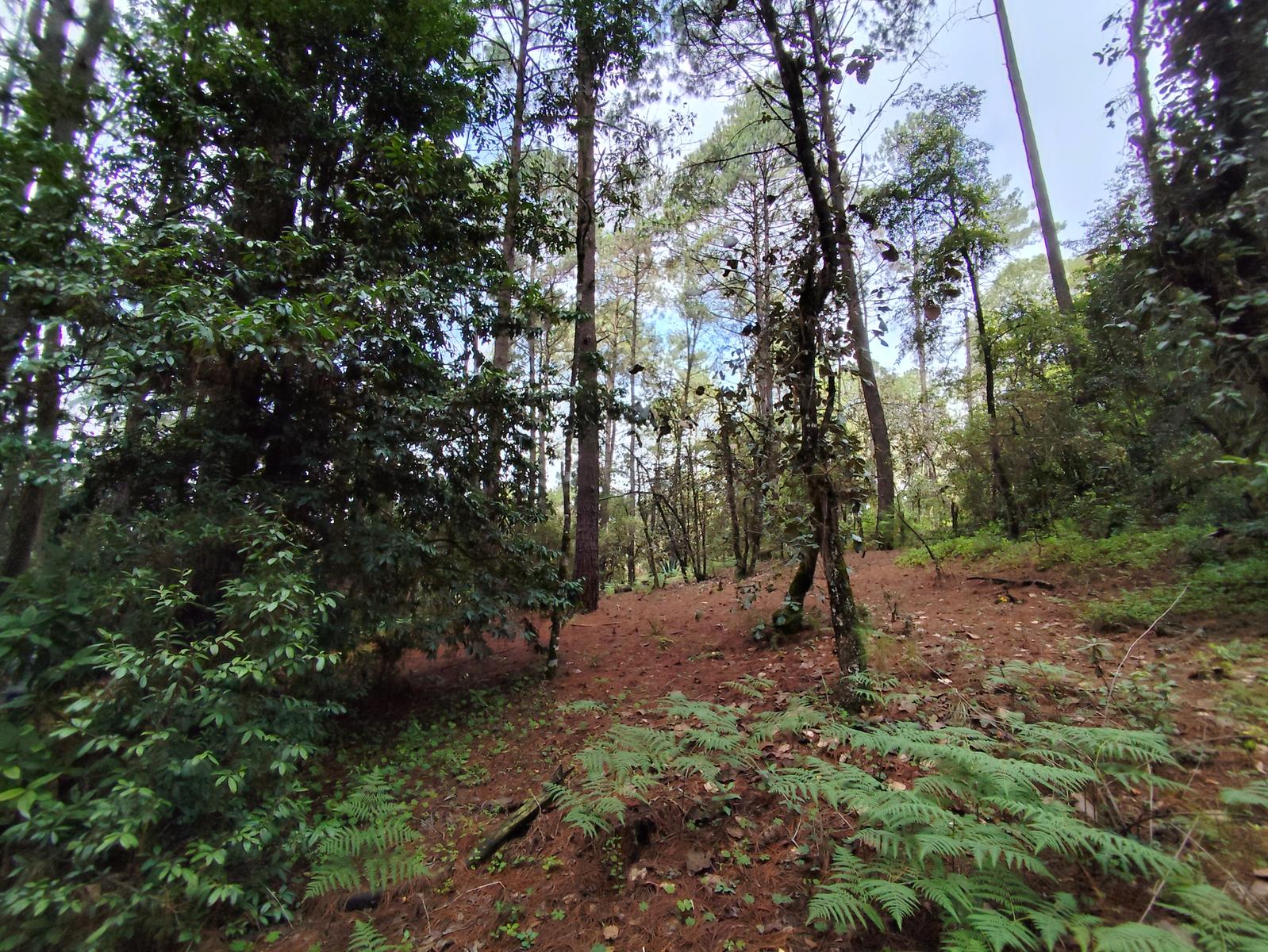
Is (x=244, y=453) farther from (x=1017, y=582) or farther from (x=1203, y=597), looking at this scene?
(x=1017, y=582)

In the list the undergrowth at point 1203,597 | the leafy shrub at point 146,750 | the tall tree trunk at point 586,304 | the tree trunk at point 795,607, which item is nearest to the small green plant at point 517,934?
Result: the leafy shrub at point 146,750

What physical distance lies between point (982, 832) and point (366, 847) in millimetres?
3275

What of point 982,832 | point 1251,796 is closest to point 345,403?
point 982,832

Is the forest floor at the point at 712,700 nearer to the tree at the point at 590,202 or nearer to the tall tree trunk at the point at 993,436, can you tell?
the tree at the point at 590,202

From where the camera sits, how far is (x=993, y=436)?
8891 mm

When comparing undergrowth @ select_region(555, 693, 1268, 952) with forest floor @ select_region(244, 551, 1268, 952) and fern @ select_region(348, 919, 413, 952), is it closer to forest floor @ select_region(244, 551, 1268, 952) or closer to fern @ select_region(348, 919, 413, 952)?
forest floor @ select_region(244, 551, 1268, 952)

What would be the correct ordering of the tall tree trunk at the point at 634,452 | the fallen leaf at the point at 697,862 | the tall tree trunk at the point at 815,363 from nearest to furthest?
the fallen leaf at the point at 697,862
the tall tree trunk at the point at 815,363
the tall tree trunk at the point at 634,452

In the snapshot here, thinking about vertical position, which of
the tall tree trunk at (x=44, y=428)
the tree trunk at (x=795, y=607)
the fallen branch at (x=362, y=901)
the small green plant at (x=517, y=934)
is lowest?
the fallen branch at (x=362, y=901)

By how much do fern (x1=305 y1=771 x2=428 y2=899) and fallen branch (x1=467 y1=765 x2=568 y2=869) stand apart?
31 cm

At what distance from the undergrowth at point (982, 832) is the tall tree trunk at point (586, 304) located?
4.30 m

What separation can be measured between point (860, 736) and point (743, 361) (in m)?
3.55

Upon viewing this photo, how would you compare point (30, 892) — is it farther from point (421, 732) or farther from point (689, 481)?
point (689, 481)

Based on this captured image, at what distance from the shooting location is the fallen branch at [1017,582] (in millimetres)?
5961

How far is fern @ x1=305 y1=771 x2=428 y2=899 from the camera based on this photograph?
112 inches
